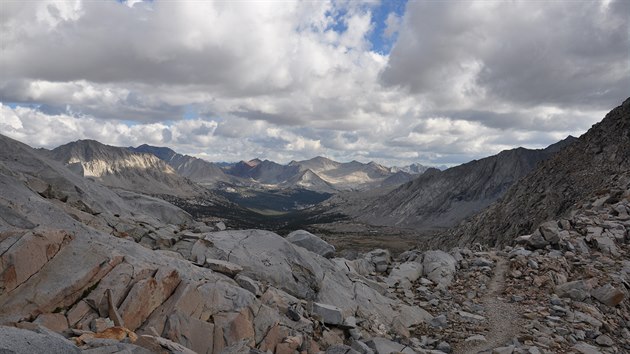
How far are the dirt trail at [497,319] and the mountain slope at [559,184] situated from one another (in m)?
40.4

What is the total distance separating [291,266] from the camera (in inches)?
947

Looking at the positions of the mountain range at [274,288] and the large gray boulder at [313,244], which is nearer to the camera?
the mountain range at [274,288]

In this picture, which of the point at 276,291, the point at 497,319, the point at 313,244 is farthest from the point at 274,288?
the point at 497,319

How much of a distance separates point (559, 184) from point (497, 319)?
63595 millimetres

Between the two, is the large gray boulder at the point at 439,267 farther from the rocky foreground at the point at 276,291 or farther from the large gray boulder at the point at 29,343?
the large gray boulder at the point at 29,343

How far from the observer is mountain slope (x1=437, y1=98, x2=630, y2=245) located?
67.8m

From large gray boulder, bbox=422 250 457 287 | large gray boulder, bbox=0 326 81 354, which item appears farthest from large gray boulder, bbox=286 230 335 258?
large gray boulder, bbox=0 326 81 354

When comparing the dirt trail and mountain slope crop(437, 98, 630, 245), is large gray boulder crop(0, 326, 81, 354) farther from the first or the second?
mountain slope crop(437, 98, 630, 245)

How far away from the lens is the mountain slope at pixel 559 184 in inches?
2667

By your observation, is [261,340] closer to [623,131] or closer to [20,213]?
[20,213]

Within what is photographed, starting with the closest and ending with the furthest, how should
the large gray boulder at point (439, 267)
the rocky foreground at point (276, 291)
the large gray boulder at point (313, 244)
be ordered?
1. the rocky foreground at point (276, 291)
2. the large gray boulder at point (439, 267)
3. the large gray boulder at point (313, 244)

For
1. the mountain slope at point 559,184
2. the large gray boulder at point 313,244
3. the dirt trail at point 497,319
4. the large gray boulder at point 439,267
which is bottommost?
the dirt trail at point 497,319

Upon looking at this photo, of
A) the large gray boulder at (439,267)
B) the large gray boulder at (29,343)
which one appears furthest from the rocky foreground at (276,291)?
the large gray boulder at (439,267)

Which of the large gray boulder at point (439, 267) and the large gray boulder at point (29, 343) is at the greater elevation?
the large gray boulder at point (29, 343)
